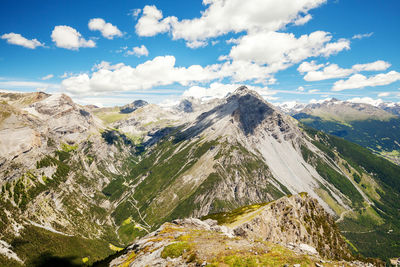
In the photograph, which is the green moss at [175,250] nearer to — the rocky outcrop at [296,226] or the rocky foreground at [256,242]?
the rocky foreground at [256,242]

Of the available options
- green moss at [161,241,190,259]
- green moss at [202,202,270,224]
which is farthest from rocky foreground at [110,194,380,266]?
green moss at [202,202,270,224]

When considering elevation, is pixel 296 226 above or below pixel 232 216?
above

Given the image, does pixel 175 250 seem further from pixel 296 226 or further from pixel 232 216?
pixel 232 216

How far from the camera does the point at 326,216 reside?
104m

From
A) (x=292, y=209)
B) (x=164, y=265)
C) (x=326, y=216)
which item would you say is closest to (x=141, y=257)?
(x=164, y=265)

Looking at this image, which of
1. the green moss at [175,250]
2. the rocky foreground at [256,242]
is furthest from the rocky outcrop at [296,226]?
the green moss at [175,250]

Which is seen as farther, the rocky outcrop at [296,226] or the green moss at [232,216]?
the green moss at [232,216]

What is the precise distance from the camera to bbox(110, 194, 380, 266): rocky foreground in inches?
1390

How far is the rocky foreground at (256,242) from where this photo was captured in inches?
1390

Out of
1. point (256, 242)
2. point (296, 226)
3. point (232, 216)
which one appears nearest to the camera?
point (256, 242)

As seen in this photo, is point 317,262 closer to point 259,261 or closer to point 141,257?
point 259,261

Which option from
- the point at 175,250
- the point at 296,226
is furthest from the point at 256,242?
the point at 296,226

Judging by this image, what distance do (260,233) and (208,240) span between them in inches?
1505

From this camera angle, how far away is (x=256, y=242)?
147ft
